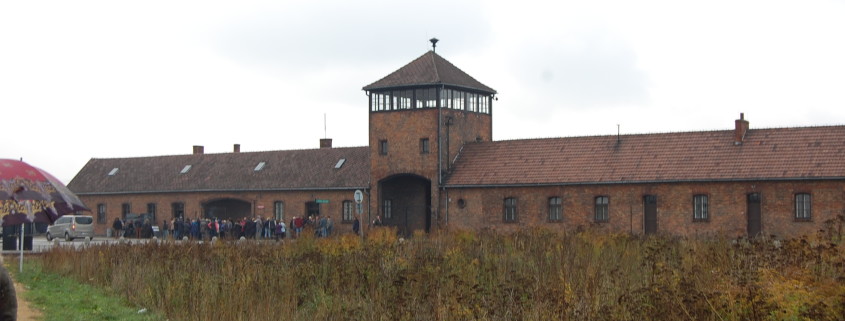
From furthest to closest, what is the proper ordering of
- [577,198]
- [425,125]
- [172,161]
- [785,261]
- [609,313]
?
[172,161]
[425,125]
[577,198]
[785,261]
[609,313]

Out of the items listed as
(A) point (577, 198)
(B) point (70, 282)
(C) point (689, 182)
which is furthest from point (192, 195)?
(B) point (70, 282)

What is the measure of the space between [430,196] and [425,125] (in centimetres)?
331

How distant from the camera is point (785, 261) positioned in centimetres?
1360

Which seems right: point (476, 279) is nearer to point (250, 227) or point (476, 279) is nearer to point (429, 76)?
point (429, 76)

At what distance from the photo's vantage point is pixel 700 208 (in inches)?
1526

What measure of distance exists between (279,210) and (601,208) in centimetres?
1755

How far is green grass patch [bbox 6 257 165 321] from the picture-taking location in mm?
14812

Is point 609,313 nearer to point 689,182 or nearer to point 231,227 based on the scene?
point 689,182

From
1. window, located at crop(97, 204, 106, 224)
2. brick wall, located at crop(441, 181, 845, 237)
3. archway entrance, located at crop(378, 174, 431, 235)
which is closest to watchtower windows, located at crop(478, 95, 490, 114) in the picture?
archway entrance, located at crop(378, 174, 431, 235)

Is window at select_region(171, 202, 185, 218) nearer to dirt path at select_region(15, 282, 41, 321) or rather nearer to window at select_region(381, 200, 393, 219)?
window at select_region(381, 200, 393, 219)

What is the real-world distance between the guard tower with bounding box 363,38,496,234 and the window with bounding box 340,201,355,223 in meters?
1.63

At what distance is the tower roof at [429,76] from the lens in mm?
45438

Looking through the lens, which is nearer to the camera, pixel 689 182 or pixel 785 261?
pixel 785 261

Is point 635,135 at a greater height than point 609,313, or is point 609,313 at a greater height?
point 635,135
